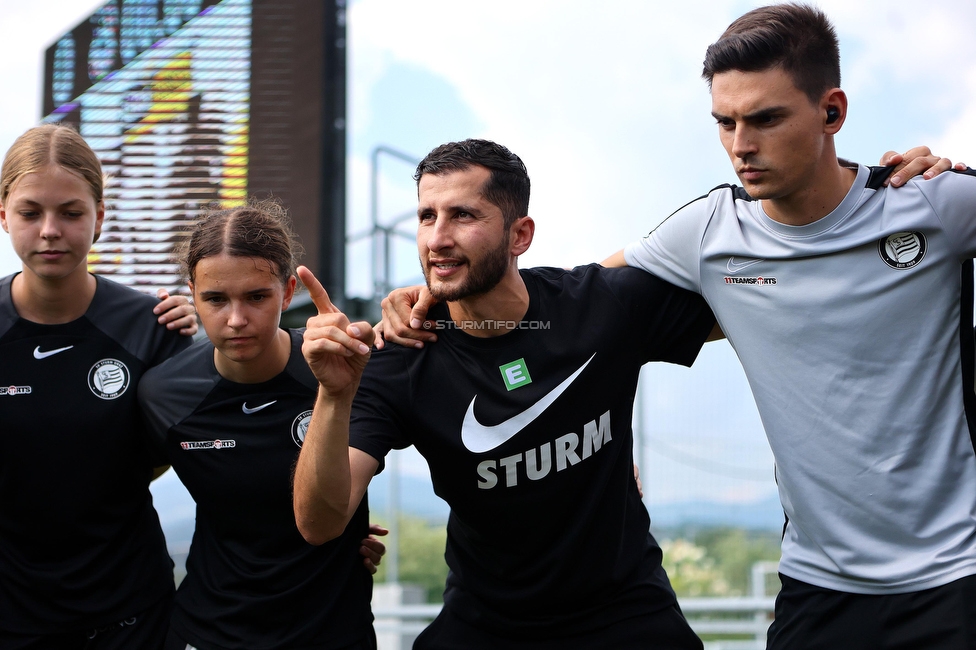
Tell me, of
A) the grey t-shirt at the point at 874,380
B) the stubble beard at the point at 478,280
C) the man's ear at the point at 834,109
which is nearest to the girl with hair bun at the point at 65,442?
the stubble beard at the point at 478,280

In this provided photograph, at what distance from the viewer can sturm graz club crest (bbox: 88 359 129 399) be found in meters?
3.31

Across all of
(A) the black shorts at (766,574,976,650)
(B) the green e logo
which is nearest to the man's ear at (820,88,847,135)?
(B) the green e logo

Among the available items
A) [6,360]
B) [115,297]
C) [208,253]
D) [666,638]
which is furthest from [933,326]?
[6,360]

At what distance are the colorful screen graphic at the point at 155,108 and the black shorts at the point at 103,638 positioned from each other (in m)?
2.59

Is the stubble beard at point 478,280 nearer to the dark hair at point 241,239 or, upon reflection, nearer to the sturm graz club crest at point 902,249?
the dark hair at point 241,239

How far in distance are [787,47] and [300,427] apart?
190 centimetres

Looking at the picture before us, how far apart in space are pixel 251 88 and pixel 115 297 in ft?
7.77

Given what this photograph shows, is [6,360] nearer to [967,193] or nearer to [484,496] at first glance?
[484,496]

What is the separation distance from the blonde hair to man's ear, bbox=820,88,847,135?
8.12 ft

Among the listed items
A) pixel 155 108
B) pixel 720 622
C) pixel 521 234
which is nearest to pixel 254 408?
pixel 521 234

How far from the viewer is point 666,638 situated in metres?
3.02

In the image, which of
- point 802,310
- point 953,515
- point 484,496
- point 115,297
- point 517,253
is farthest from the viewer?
point 115,297

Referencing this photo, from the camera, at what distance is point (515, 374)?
3018 millimetres

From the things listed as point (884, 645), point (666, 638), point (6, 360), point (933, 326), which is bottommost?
point (666, 638)
